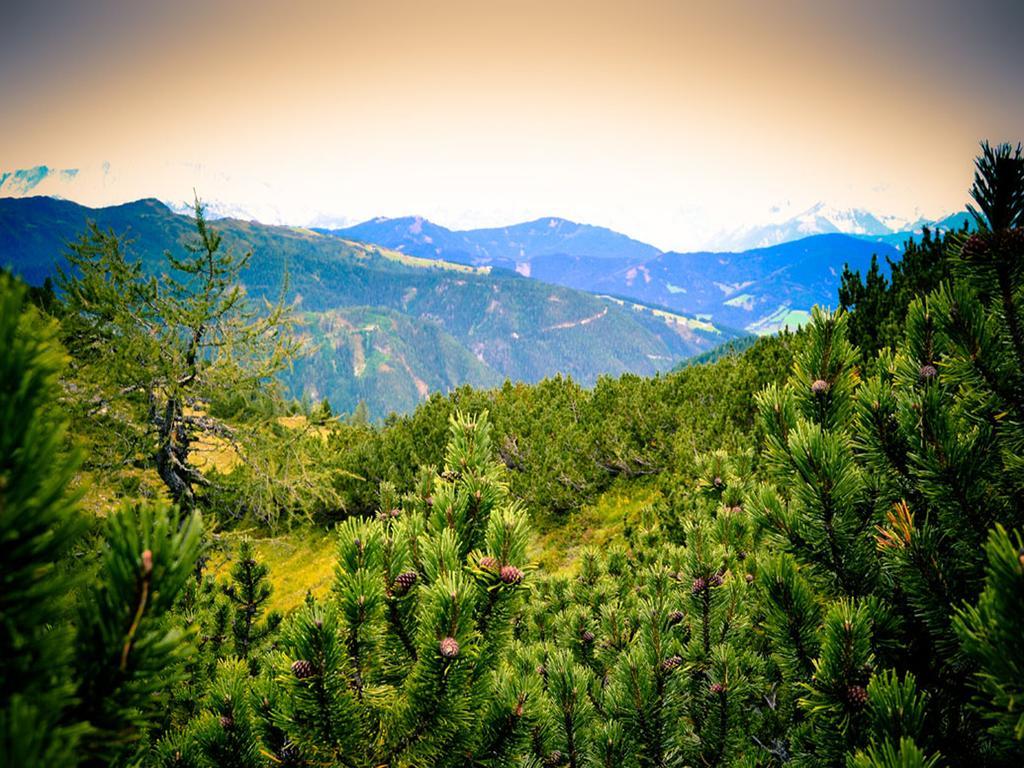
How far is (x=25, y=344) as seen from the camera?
0.79 meters

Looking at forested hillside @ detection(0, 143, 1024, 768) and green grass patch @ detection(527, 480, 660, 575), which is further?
green grass patch @ detection(527, 480, 660, 575)

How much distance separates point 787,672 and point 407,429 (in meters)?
16.1

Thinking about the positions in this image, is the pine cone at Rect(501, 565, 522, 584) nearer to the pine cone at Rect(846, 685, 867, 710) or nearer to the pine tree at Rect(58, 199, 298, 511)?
the pine cone at Rect(846, 685, 867, 710)

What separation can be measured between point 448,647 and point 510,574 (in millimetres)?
282

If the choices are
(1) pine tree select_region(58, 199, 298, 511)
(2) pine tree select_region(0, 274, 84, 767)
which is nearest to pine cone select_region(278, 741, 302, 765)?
(2) pine tree select_region(0, 274, 84, 767)

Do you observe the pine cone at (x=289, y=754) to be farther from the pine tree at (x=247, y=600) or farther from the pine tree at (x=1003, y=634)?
the pine tree at (x=247, y=600)

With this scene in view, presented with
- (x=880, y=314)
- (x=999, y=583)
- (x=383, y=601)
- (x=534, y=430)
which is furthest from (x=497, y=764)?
(x=534, y=430)

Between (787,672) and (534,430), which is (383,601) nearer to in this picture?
(787,672)

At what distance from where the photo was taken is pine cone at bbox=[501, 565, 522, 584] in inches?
63.4

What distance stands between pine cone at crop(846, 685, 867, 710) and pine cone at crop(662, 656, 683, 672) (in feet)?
2.83

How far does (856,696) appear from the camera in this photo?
5.09ft

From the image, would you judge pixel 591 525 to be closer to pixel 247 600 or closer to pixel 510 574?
pixel 247 600

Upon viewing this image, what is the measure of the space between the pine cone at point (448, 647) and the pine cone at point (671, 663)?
4.24 feet

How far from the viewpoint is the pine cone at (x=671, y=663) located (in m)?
2.30
